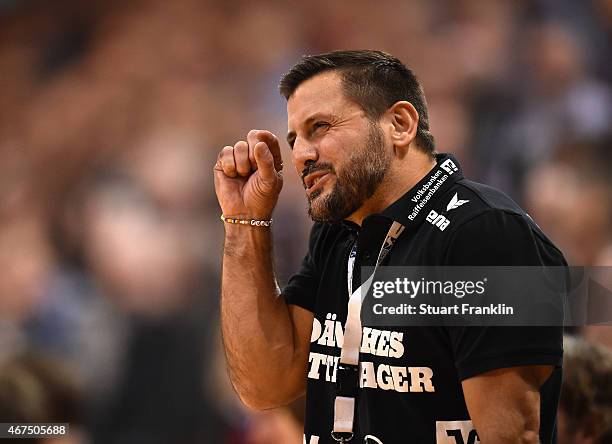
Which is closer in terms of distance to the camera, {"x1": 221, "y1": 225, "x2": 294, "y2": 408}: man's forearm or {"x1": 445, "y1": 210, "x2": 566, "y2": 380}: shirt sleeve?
{"x1": 445, "y1": 210, "x2": 566, "y2": 380}: shirt sleeve

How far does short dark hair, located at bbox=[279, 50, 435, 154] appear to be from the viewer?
187 centimetres

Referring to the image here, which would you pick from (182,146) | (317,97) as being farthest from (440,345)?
(182,146)

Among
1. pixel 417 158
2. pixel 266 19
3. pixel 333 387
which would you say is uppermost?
pixel 266 19

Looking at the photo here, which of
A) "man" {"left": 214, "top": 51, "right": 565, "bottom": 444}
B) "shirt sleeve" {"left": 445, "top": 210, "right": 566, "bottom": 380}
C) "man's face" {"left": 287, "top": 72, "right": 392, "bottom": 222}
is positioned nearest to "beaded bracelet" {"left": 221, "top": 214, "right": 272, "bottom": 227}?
"man" {"left": 214, "top": 51, "right": 565, "bottom": 444}

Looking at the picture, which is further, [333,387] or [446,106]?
[446,106]

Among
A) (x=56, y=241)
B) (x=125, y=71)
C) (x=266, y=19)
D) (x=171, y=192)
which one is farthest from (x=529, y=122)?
(x=56, y=241)

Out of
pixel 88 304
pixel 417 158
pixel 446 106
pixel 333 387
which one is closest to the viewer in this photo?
pixel 333 387

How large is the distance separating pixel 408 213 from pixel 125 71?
7.82ft

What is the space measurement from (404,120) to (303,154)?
0.78 ft

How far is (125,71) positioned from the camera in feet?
12.5

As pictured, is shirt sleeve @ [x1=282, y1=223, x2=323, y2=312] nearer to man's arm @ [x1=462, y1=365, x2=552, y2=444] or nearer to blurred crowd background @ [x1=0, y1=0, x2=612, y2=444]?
man's arm @ [x1=462, y1=365, x2=552, y2=444]

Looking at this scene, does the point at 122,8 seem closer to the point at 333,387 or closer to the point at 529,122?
Result: the point at 529,122

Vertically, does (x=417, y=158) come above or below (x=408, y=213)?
above

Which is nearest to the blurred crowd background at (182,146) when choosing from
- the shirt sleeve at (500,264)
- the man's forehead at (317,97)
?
the man's forehead at (317,97)
